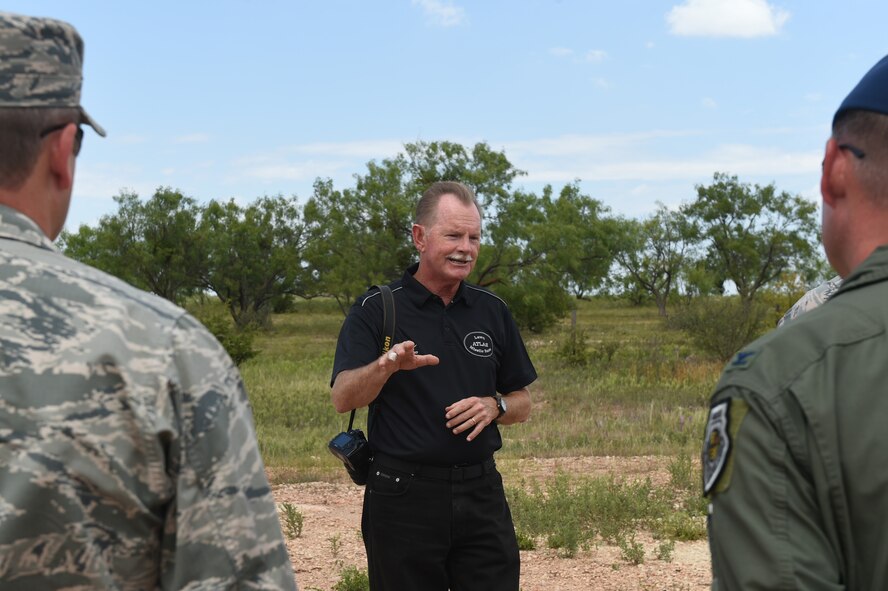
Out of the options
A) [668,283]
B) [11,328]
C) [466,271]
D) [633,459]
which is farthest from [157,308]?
[668,283]

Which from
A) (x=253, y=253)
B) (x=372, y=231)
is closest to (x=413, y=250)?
(x=372, y=231)

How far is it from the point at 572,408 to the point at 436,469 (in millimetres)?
14356

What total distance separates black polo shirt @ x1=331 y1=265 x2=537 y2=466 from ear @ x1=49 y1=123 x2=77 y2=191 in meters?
2.29

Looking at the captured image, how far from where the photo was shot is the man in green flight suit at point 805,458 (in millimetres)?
1583

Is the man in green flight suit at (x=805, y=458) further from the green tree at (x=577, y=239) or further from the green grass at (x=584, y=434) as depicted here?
the green tree at (x=577, y=239)

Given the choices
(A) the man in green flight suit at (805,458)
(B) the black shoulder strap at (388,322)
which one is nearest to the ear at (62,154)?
(A) the man in green flight suit at (805,458)

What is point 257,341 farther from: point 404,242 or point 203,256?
point 203,256

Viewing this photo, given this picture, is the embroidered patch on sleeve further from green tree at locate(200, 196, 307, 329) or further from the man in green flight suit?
green tree at locate(200, 196, 307, 329)

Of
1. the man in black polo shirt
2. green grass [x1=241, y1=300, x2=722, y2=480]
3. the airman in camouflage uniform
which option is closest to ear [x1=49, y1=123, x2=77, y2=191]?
the airman in camouflage uniform

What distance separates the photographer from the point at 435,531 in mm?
3918

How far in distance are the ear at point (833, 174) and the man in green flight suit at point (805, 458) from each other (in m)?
0.21

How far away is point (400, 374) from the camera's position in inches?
160

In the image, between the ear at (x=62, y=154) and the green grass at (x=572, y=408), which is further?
the green grass at (x=572, y=408)

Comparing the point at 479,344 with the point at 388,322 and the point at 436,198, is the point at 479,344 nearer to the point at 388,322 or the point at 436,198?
the point at 388,322
